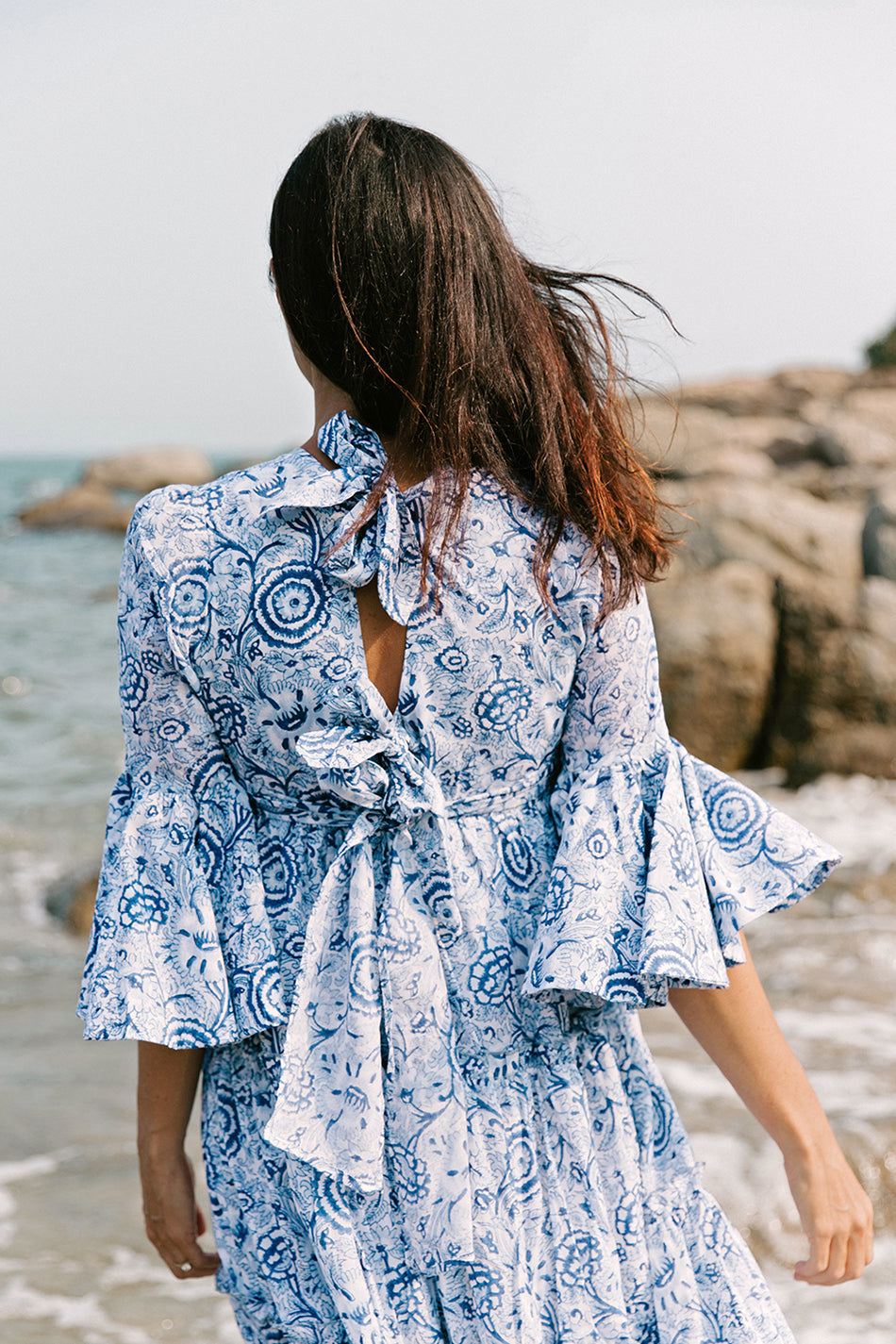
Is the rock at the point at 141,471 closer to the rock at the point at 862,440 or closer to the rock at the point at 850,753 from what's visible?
the rock at the point at 862,440

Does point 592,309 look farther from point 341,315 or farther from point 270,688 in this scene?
point 270,688

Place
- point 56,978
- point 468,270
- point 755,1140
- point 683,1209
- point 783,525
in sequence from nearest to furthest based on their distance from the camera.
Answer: point 468,270 < point 683,1209 < point 755,1140 < point 56,978 < point 783,525

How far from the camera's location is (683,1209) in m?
1.33

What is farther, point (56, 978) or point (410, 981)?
point (56, 978)

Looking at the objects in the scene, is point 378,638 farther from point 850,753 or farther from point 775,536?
point 775,536

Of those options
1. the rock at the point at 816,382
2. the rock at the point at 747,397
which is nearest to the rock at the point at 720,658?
the rock at the point at 747,397

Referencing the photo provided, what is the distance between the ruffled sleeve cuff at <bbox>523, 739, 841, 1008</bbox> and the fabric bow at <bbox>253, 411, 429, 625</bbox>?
0.97ft

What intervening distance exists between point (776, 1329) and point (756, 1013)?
32cm

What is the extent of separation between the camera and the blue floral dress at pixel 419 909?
1249 millimetres

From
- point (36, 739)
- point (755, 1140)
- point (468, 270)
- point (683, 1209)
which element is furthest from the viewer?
point (36, 739)

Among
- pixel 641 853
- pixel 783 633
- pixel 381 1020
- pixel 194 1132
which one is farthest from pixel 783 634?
pixel 381 1020

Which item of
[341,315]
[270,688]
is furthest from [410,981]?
[341,315]

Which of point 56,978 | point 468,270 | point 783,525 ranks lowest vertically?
point 56,978

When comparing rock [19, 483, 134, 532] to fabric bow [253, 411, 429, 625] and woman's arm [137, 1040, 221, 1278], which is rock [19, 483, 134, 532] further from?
fabric bow [253, 411, 429, 625]
